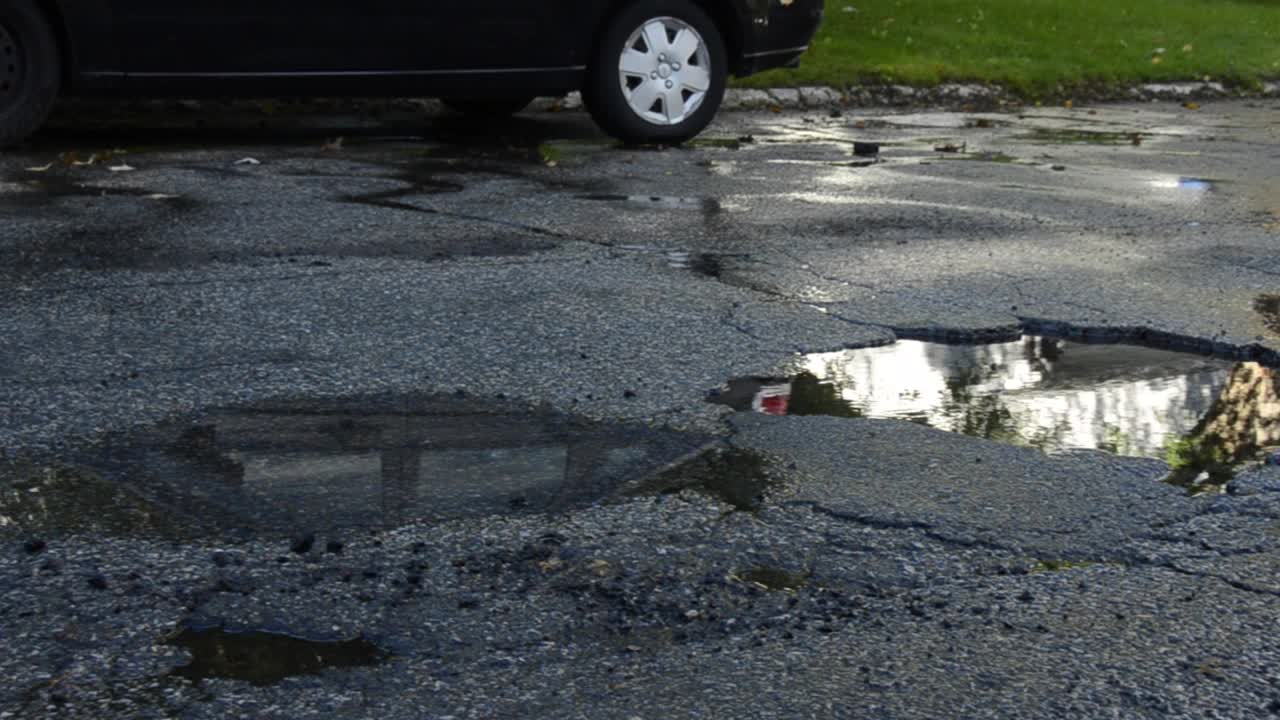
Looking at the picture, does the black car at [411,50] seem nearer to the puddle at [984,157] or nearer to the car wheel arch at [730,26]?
the car wheel arch at [730,26]

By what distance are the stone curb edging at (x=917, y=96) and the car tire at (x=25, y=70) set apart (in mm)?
3878

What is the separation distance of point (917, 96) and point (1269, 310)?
7.79 meters

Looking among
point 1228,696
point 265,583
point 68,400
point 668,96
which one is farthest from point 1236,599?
point 668,96

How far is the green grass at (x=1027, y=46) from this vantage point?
13195mm

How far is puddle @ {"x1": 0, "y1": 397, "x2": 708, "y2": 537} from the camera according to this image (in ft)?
10.4

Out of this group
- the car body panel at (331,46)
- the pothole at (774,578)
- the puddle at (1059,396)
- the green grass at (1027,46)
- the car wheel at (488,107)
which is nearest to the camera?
the pothole at (774,578)

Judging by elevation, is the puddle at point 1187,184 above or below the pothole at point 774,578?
below

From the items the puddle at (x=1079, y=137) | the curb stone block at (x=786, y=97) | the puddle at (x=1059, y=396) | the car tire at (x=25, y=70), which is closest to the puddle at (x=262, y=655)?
the puddle at (x=1059, y=396)

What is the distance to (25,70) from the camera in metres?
8.09

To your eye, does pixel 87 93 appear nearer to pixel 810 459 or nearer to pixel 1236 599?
pixel 810 459

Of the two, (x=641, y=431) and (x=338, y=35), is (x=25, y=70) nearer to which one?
(x=338, y=35)

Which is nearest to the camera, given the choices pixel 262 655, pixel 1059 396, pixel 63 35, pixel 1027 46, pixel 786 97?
pixel 262 655

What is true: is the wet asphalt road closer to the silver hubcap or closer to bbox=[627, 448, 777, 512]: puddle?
bbox=[627, 448, 777, 512]: puddle

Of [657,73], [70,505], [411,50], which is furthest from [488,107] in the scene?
[70,505]
